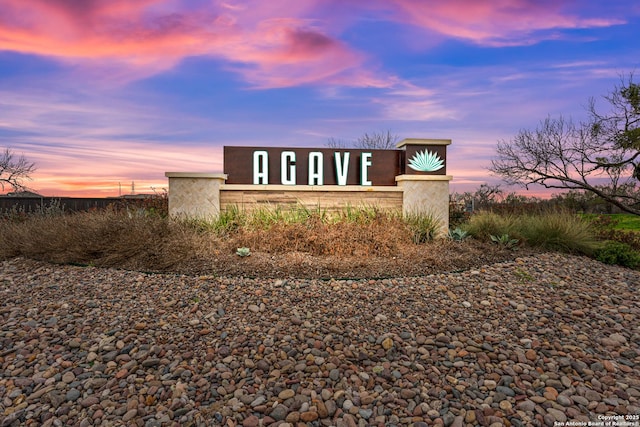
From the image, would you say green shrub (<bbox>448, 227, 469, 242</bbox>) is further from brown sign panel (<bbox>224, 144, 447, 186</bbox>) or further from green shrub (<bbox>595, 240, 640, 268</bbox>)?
green shrub (<bbox>595, 240, 640, 268</bbox>)

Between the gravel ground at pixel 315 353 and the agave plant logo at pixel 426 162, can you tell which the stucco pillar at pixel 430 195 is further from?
the gravel ground at pixel 315 353

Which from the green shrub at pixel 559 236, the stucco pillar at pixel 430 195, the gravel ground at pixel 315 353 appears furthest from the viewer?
the stucco pillar at pixel 430 195

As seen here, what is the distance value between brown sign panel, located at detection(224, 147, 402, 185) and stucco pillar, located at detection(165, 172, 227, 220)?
40.9 inches

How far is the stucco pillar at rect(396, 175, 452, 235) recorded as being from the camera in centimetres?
998

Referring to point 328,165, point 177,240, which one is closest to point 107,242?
point 177,240

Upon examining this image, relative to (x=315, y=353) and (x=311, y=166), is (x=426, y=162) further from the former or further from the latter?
(x=315, y=353)

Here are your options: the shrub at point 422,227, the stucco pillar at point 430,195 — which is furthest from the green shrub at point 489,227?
the stucco pillar at point 430,195

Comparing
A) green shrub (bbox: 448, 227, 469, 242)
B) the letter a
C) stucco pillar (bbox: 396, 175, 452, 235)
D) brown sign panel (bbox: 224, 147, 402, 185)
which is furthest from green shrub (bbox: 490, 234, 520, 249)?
the letter a

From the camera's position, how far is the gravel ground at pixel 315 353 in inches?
124

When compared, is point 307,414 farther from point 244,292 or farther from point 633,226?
point 633,226

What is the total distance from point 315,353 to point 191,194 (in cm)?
691

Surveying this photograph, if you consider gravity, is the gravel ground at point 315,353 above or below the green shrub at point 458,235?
below

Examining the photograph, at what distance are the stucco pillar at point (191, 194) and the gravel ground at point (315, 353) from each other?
405 centimetres

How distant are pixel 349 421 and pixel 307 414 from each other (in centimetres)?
31
